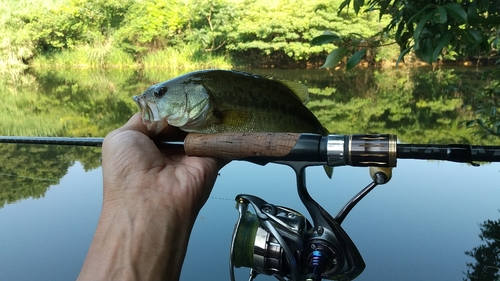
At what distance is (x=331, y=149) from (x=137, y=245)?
0.57 m

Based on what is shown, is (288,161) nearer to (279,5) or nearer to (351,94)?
(351,94)

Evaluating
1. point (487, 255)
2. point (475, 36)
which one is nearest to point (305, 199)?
point (475, 36)

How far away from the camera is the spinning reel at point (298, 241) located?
3.96 feet

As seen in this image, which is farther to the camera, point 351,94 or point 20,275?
point 351,94

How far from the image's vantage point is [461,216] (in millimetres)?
2988

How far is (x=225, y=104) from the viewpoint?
1.41 metres

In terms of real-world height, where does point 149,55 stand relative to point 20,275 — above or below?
above

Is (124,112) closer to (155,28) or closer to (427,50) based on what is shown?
(427,50)

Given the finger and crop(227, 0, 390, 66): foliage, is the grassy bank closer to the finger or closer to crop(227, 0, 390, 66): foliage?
Result: crop(227, 0, 390, 66): foliage

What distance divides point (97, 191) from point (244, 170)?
1280 mm

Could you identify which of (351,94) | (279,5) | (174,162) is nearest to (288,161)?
(174,162)

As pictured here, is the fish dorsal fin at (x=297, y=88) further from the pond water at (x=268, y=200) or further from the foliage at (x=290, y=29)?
the foliage at (x=290, y=29)

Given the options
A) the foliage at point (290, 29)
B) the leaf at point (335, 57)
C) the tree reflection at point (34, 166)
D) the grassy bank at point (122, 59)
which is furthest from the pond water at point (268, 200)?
the grassy bank at point (122, 59)

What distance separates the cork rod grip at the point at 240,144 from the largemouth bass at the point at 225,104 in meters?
0.09
